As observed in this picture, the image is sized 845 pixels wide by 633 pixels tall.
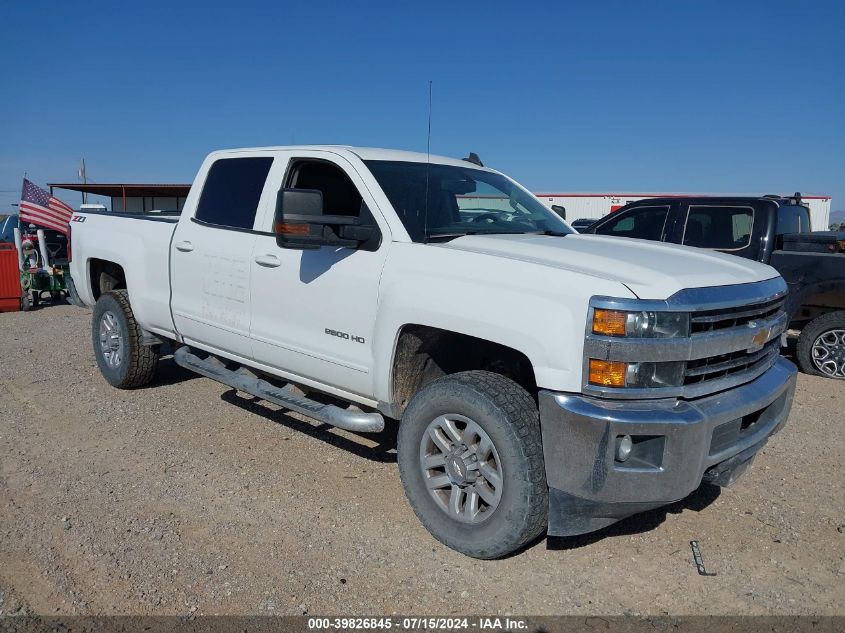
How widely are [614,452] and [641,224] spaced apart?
224 inches

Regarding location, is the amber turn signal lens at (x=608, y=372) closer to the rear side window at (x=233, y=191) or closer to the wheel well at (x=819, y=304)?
the rear side window at (x=233, y=191)

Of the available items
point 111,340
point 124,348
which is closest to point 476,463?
point 124,348

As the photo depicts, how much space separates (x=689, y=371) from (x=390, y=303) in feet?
4.98

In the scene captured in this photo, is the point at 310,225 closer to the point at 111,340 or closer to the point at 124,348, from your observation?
the point at 124,348

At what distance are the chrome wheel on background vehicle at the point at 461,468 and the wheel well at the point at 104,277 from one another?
163 inches

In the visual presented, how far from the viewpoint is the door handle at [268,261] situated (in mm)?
4445

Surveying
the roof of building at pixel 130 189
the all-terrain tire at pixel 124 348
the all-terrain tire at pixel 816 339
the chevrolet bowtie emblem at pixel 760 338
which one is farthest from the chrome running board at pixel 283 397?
the roof of building at pixel 130 189

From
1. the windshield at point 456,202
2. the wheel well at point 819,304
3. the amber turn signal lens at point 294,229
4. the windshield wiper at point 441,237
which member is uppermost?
the windshield at point 456,202

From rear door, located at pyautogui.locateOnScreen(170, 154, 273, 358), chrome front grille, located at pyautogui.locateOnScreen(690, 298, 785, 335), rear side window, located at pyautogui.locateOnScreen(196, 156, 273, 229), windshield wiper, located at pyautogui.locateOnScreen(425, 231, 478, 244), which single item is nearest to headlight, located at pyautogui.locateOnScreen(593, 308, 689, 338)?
chrome front grille, located at pyautogui.locateOnScreen(690, 298, 785, 335)

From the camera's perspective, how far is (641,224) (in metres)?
8.13

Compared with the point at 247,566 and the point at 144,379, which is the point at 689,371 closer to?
the point at 247,566

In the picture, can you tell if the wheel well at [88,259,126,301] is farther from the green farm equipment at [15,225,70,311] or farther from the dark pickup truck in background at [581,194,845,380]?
the green farm equipment at [15,225,70,311]

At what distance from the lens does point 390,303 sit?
375 centimetres

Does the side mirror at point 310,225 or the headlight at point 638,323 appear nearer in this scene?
the headlight at point 638,323
